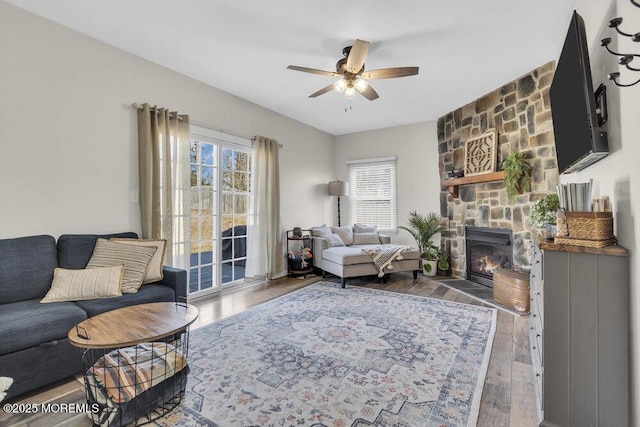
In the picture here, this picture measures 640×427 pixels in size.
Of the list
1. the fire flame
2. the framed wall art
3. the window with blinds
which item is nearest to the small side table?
the window with blinds

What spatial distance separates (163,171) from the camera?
3.35 m

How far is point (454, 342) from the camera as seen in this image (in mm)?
2613

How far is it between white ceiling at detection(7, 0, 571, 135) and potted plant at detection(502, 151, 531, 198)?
3.35 feet

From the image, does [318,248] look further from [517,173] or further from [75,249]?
[75,249]

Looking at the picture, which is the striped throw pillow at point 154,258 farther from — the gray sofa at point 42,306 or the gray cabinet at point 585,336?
the gray cabinet at point 585,336

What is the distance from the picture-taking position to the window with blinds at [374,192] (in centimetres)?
590

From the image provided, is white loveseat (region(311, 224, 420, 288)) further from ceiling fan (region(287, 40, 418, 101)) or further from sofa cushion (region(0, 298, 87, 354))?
sofa cushion (region(0, 298, 87, 354))

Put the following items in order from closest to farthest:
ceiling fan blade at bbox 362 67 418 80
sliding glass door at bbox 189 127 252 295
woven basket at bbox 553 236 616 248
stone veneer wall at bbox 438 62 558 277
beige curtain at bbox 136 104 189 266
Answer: woven basket at bbox 553 236 616 248
ceiling fan blade at bbox 362 67 418 80
beige curtain at bbox 136 104 189 266
stone veneer wall at bbox 438 62 558 277
sliding glass door at bbox 189 127 252 295

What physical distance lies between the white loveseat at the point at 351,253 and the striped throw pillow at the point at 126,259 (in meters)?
2.58

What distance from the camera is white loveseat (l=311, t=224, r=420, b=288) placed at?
4449 millimetres

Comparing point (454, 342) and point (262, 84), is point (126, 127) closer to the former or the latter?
point (262, 84)

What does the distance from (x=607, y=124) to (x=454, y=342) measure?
1933mm

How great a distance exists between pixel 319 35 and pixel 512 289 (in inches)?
135

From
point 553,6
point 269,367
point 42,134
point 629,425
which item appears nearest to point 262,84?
point 42,134
